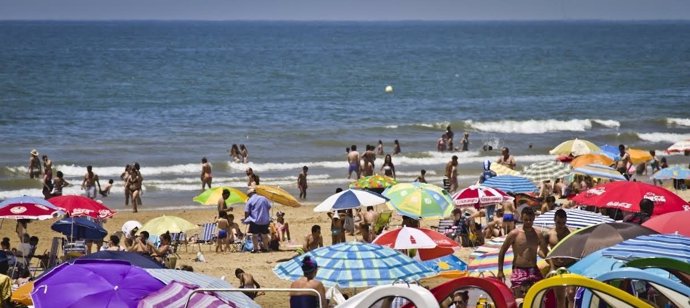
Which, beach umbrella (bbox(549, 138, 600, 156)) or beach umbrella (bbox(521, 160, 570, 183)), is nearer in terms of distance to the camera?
beach umbrella (bbox(521, 160, 570, 183))

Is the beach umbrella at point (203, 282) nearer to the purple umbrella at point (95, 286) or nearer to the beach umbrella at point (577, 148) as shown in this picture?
the purple umbrella at point (95, 286)

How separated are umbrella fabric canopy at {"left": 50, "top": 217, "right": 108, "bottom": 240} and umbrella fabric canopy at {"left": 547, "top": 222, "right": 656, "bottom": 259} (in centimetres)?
762

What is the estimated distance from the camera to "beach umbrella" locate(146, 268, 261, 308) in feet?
26.3

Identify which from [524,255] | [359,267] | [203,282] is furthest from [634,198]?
[203,282]

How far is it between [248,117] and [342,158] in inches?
482

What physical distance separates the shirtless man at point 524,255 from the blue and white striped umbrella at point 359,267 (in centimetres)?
78

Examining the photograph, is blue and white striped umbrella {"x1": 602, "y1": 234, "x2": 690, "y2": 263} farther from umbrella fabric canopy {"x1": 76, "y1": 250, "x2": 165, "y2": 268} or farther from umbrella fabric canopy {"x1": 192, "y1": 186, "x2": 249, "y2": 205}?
umbrella fabric canopy {"x1": 192, "y1": 186, "x2": 249, "y2": 205}

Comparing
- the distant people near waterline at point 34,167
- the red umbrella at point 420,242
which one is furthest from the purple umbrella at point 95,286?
the distant people near waterline at point 34,167

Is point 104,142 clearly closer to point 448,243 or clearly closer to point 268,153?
point 268,153

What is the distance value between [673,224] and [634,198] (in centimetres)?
260

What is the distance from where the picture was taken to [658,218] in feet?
36.1

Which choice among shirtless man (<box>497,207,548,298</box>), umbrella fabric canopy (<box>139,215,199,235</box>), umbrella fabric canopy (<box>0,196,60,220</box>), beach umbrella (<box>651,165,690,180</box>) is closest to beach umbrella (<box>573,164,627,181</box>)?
beach umbrella (<box>651,165,690,180</box>)

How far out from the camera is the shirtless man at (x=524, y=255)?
10.0 metres

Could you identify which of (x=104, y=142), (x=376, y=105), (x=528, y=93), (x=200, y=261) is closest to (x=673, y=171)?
(x=200, y=261)
